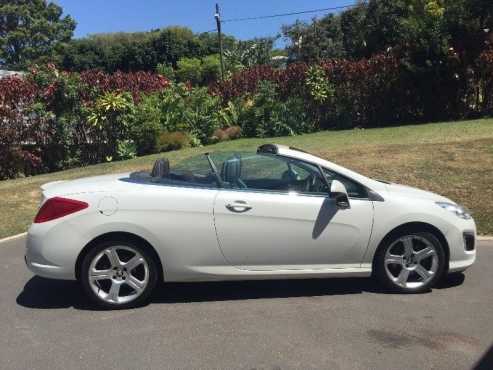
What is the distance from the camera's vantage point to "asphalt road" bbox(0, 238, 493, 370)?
156 inches

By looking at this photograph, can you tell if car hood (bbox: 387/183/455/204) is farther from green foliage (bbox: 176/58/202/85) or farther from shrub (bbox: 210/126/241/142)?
green foliage (bbox: 176/58/202/85)

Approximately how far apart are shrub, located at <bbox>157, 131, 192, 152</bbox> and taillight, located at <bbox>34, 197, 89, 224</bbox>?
10.3 m

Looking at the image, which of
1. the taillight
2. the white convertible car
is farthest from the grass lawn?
the taillight

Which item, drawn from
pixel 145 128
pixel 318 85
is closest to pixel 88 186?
pixel 145 128

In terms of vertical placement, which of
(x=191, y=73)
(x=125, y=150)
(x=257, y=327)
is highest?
(x=191, y=73)

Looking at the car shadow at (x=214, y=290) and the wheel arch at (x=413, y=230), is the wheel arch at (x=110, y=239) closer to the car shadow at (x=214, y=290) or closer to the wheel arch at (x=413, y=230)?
the car shadow at (x=214, y=290)

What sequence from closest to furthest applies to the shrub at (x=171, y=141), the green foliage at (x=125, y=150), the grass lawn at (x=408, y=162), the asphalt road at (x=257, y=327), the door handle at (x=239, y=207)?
the asphalt road at (x=257, y=327), the door handle at (x=239, y=207), the grass lawn at (x=408, y=162), the green foliage at (x=125, y=150), the shrub at (x=171, y=141)

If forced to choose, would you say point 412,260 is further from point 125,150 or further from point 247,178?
point 125,150

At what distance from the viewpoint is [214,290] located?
542cm

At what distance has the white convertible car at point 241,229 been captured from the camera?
190 inches

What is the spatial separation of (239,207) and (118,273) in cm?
117

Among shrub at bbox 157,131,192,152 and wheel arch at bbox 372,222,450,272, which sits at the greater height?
shrub at bbox 157,131,192,152

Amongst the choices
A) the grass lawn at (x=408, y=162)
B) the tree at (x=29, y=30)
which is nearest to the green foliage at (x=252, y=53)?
the tree at (x=29, y=30)

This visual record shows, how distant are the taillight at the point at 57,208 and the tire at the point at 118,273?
0.37 meters
